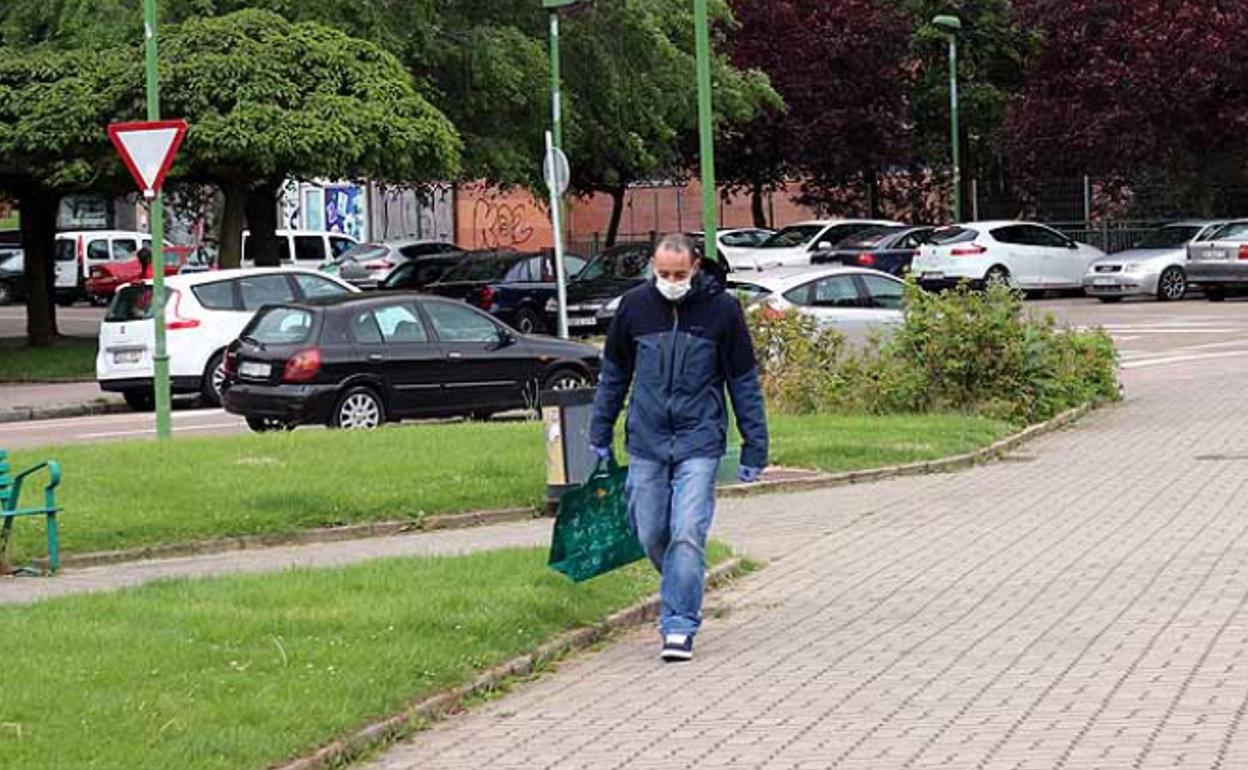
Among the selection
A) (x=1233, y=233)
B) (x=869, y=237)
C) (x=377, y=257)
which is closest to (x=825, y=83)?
(x=869, y=237)

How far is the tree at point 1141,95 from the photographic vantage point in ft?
156

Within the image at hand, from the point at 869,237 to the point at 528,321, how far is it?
1131cm

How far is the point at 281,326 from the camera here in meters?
21.7

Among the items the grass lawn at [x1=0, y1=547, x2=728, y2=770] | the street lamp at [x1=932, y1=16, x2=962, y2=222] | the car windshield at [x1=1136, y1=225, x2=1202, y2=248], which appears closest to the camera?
the grass lawn at [x1=0, y1=547, x2=728, y2=770]

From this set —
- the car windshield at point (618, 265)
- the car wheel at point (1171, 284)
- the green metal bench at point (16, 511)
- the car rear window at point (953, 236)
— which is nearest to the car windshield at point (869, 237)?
the car rear window at point (953, 236)

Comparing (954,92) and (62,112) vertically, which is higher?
(954,92)

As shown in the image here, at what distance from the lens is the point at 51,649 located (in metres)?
9.20

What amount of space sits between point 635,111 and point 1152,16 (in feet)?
46.5

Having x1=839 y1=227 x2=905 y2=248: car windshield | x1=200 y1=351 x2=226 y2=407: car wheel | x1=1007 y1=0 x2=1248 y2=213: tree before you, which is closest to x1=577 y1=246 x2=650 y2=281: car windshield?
x1=839 y1=227 x2=905 y2=248: car windshield

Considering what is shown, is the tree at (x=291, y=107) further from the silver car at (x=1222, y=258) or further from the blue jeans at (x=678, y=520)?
the blue jeans at (x=678, y=520)

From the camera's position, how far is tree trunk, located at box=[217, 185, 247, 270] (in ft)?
113

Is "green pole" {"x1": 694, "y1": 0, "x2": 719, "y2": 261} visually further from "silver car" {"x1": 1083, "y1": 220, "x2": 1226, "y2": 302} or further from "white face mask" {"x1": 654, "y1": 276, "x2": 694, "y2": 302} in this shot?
"silver car" {"x1": 1083, "y1": 220, "x2": 1226, "y2": 302}

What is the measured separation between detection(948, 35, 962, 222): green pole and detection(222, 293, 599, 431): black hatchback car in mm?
30235

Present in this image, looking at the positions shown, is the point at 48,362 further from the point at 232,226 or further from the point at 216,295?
the point at 216,295
